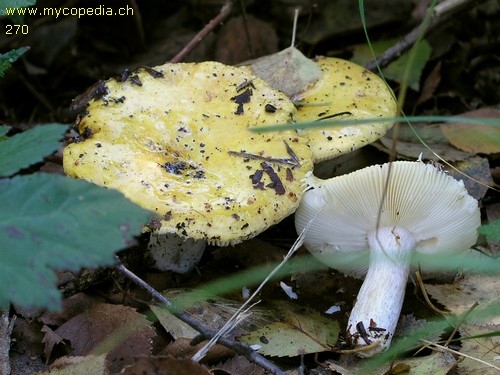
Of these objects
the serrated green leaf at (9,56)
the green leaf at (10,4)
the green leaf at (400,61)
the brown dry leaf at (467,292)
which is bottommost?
the brown dry leaf at (467,292)

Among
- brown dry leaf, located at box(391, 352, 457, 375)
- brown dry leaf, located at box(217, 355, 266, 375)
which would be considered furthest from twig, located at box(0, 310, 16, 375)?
brown dry leaf, located at box(391, 352, 457, 375)

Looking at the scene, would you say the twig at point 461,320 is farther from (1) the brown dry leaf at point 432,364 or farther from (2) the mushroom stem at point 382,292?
(2) the mushroom stem at point 382,292

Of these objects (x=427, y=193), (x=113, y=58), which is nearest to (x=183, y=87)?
(x=427, y=193)

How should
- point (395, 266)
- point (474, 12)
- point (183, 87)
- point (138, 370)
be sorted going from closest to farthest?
point (138, 370)
point (395, 266)
point (183, 87)
point (474, 12)

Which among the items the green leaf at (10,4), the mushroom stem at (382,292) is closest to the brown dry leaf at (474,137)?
the mushroom stem at (382,292)

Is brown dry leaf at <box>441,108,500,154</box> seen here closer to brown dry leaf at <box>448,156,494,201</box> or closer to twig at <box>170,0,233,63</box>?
brown dry leaf at <box>448,156,494,201</box>

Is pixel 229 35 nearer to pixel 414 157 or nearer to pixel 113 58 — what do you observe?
pixel 113 58
